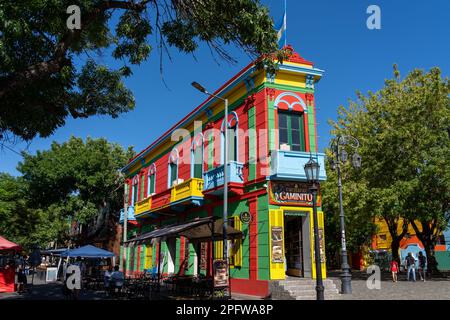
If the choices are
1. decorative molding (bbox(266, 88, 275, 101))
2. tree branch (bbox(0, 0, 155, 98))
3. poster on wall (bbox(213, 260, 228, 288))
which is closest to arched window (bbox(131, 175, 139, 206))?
decorative molding (bbox(266, 88, 275, 101))

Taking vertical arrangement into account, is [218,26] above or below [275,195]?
above

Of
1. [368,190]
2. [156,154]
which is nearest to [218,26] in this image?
[368,190]

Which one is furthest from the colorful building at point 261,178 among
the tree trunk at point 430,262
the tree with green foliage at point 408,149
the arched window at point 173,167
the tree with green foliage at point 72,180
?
the tree with green foliage at point 72,180

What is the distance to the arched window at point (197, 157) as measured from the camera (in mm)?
21455

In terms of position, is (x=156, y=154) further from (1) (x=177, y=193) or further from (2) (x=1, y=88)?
(2) (x=1, y=88)

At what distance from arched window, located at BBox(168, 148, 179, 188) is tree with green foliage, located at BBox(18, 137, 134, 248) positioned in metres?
10.8

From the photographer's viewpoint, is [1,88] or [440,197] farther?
[440,197]

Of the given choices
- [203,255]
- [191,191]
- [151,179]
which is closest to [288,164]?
[191,191]

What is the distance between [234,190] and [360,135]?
10738 mm

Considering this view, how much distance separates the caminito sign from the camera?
15.9 meters

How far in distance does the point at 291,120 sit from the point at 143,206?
13.3m

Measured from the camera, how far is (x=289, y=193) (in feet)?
53.0

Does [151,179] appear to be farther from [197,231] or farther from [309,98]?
[309,98]

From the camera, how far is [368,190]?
22016 mm
